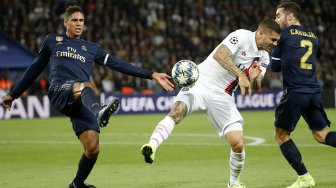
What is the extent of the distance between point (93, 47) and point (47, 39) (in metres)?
0.57

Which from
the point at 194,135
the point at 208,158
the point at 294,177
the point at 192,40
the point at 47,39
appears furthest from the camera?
the point at 192,40

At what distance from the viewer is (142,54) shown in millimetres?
28922

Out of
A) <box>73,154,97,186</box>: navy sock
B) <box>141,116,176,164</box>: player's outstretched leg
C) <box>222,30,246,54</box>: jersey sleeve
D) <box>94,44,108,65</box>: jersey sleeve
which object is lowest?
<box>73,154,97,186</box>: navy sock

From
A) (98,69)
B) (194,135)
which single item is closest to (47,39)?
(194,135)

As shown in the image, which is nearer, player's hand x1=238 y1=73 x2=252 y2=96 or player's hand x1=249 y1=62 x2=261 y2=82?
player's hand x1=238 y1=73 x2=252 y2=96

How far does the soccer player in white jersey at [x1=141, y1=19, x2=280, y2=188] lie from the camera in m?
8.85

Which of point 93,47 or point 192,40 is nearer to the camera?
point 93,47

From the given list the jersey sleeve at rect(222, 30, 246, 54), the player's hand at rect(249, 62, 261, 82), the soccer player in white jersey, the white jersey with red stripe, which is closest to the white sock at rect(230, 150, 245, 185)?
the soccer player in white jersey

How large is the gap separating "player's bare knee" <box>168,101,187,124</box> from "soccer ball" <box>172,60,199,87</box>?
0.31m

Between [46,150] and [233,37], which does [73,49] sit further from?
[46,150]

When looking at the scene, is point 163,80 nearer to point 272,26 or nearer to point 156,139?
point 156,139

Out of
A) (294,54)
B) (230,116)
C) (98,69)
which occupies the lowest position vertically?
(98,69)

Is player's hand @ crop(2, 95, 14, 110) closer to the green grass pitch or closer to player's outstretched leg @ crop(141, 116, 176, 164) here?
the green grass pitch

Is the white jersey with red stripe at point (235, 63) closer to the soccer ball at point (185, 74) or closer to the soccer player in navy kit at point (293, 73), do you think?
the soccer player in navy kit at point (293, 73)
